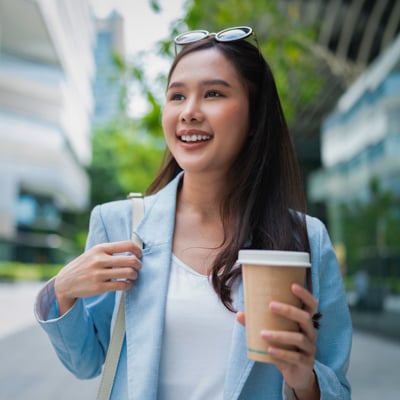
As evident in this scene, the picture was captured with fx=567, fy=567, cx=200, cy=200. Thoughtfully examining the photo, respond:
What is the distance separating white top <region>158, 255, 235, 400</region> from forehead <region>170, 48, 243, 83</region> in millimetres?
548

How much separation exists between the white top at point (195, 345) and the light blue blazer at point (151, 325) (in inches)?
1.7

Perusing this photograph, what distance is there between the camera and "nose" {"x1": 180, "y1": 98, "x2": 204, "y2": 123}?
1.42m

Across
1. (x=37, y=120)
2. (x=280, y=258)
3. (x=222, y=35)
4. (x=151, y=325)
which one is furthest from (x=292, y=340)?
(x=37, y=120)

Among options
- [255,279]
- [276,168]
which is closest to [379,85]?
[276,168]

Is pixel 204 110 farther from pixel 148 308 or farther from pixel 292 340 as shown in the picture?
pixel 292 340

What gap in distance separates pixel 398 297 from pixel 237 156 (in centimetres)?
736

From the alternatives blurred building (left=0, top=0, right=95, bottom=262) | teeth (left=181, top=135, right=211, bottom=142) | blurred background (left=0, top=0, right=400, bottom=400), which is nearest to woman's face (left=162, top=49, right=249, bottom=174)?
teeth (left=181, top=135, right=211, bottom=142)

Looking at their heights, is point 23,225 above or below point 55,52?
below

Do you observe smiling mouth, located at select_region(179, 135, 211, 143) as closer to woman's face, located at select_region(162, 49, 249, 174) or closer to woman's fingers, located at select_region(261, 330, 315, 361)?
woman's face, located at select_region(162, 49, 249, 174)

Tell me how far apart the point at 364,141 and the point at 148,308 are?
343 inches

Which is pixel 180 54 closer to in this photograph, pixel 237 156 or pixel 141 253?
pixel 237 156

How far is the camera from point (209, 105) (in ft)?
4.72

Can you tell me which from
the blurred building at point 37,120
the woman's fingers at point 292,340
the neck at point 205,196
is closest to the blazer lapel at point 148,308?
the neck at point 205,196

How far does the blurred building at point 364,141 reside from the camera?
8461 millimetres
